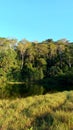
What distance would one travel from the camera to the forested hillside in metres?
56.8

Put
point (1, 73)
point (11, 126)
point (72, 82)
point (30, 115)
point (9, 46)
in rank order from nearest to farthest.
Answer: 1. point (11, 126)
2. point (30, 115)
3. point (72, 82)
4. point (1, 73)
5. point (9, 46)

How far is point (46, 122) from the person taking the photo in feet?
21.6

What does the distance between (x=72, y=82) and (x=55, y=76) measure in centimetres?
675

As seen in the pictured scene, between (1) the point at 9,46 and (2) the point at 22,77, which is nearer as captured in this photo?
(2) the point at 22,77

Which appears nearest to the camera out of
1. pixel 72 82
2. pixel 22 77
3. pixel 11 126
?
pixel 11 126

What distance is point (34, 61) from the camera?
63.2m

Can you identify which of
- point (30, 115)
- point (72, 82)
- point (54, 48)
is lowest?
point (72, 82)

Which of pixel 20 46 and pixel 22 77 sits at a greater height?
pixel 20 46

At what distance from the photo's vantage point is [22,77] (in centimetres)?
5953

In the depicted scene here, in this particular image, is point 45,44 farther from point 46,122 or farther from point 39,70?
point 46,122

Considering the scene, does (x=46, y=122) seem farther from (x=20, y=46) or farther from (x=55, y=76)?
(x=20, y=46)

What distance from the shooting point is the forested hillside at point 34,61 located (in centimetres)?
5681

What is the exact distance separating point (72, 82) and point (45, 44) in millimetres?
16069

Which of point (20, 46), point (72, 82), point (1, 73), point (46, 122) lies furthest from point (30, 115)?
point (20, 46)
